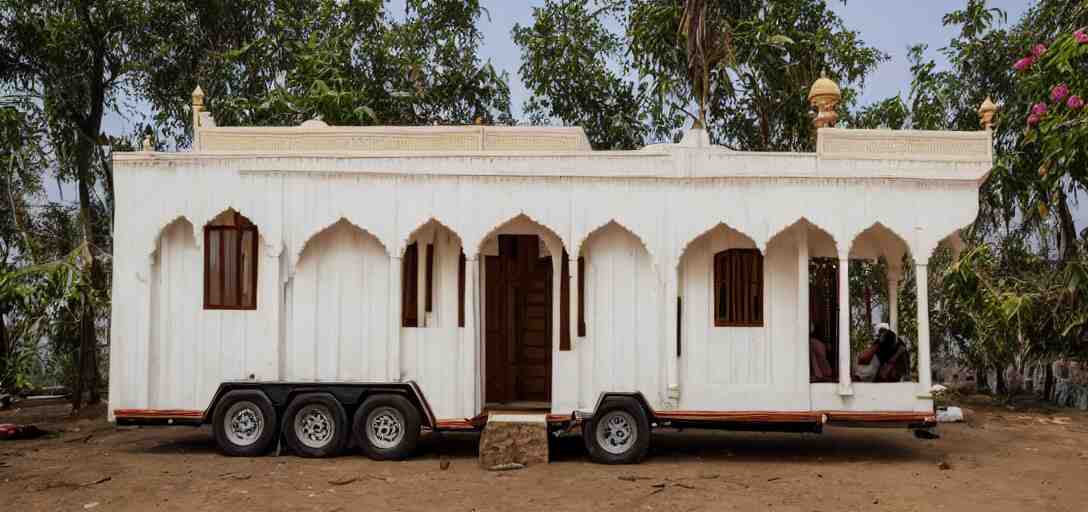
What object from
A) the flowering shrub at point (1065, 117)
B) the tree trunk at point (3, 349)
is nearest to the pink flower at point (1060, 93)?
the flowering shrub at point (1065, 117)

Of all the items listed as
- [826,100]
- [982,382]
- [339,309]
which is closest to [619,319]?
[339,309]

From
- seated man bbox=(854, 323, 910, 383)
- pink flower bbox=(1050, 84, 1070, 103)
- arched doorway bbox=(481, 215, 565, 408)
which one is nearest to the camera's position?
seated man bbox=(854, 323, 910, 383)

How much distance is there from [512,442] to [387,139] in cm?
371

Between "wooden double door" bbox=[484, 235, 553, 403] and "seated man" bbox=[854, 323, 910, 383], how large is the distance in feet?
12.3

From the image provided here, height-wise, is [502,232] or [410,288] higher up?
[502,232]

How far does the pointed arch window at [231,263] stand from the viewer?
403 inches

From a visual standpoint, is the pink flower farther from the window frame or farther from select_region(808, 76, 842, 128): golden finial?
the window frame

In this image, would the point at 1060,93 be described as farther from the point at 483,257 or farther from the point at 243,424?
the point at 243,424

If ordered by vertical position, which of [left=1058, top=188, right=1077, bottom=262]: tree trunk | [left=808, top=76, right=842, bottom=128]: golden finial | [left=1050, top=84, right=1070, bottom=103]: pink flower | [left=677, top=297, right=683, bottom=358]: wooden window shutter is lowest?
[left=677, top=297, right=683, bottom=358]: wooden window shutter

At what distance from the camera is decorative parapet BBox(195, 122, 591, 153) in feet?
33.9

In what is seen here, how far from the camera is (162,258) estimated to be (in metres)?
10.4

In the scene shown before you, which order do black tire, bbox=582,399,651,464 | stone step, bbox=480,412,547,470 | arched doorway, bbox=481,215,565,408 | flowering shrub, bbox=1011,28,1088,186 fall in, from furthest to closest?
flowering shrub, bbox=1011,28,1088,186
arched doorway, bbox=481,215,565,408
black tire, bbox=582,399,651,464
stone step, bbox=480,412,547,470

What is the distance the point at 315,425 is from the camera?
394 inches

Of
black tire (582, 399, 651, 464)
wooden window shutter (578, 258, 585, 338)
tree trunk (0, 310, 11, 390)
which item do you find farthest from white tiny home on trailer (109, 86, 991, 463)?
tree trunk (0, 310, 11, 390)
